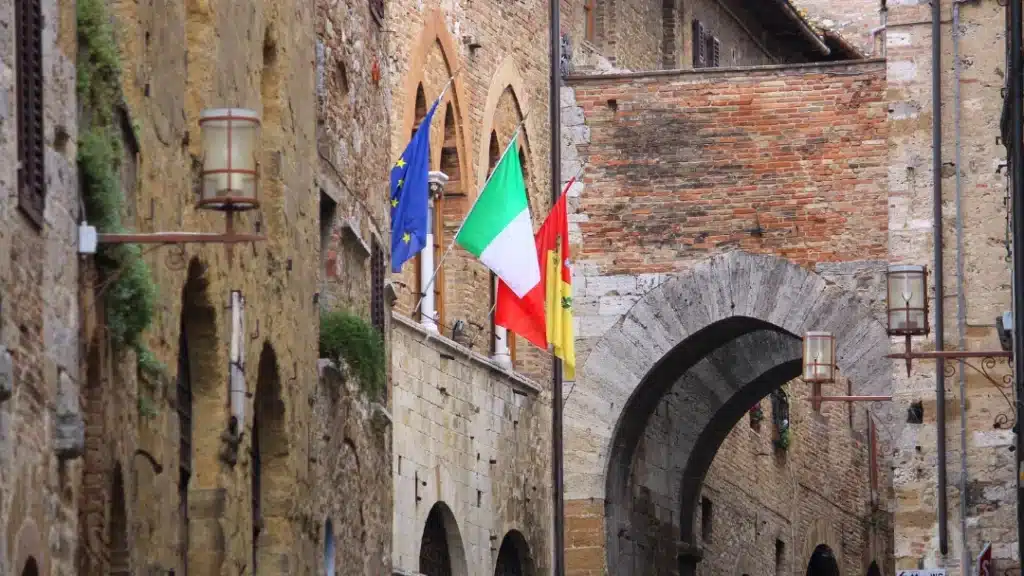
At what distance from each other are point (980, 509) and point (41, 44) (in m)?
13.0

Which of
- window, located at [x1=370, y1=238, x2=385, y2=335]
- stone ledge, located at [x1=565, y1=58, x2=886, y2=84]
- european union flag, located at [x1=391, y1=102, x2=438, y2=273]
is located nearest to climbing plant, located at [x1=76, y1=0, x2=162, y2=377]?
window, located at [x1=370, y1=238, x2=385, y2=335]

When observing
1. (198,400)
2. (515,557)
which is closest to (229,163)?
(198,400)

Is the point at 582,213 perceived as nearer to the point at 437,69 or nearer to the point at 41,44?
the point at 437,69

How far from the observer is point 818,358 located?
1992cm

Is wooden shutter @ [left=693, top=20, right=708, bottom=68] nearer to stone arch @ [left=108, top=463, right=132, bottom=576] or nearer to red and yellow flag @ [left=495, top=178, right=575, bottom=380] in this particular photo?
red and yellow flag @ [left=495, top=178, right=575, bottom=380]

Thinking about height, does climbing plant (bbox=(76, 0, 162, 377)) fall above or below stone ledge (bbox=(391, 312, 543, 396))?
below

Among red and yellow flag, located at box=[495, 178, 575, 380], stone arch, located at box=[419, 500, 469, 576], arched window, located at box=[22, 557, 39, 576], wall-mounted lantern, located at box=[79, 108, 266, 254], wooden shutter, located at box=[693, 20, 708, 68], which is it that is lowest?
arched window, located at box=[22, 557, 39, 576]

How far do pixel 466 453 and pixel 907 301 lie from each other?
5.01 m

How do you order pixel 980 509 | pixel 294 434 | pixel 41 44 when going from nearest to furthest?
1. pixel 41 44
2. pixel 294 434
3. pixel 980 509

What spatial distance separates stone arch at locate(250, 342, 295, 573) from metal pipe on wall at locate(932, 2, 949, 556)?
27.6 ft

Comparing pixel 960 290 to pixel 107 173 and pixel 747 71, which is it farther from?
pixel 107 173

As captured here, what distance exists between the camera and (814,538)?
35.8m

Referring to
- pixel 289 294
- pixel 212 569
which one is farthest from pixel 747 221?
pixel 212 569

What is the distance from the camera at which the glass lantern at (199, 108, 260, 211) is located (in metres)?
10.6
